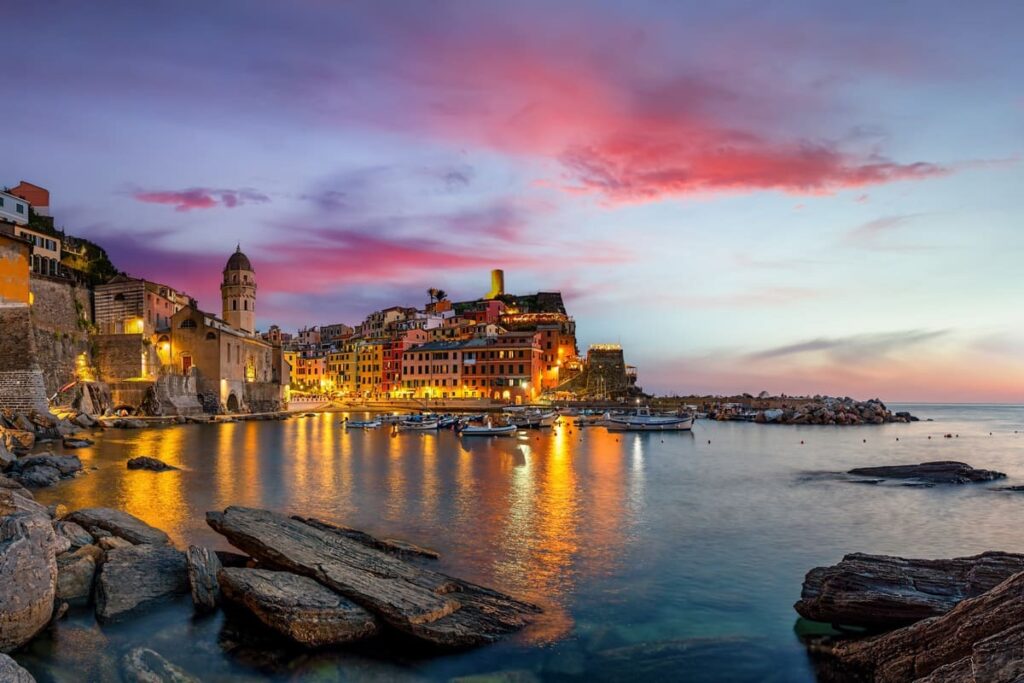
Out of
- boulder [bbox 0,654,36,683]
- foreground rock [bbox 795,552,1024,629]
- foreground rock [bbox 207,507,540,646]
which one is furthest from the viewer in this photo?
foreground rock [bbox 207,507,540,646]

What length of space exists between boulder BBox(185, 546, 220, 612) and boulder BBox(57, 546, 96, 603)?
Result: 1.73 metres

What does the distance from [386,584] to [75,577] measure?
583 cm

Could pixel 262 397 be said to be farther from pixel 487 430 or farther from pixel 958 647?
pixel 958 647

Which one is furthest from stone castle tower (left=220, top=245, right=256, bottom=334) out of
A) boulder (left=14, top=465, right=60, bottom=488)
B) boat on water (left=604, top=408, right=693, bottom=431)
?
boulder (left=14, top=465, right=60, bottom=488)

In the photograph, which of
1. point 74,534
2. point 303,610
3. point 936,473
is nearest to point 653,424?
point 936,473

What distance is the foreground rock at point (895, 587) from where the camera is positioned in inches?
365

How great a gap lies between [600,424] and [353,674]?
59583 mm

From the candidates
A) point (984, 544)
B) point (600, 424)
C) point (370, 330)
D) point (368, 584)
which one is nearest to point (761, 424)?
point (600, 424)

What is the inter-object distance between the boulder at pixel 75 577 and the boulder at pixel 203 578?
1.73 m

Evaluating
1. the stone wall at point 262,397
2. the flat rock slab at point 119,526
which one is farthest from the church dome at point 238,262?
the flat rock slab at point 119,526

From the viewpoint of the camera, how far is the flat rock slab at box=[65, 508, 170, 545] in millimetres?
12969

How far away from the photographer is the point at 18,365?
1687 inches

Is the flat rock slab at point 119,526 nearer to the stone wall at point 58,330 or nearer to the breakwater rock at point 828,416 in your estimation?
the stone wall at point 58,330

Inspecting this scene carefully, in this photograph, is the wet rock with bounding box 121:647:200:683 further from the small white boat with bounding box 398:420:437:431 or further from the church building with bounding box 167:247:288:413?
the church building with bounding box 167:247:288:413
